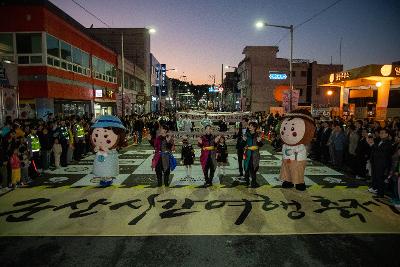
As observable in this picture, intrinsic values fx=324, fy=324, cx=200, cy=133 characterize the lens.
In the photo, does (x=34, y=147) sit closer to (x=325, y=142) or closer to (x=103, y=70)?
(x=325, y=142)

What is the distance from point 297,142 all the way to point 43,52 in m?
16.0

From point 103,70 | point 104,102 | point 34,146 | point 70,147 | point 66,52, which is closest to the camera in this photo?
point 34,146

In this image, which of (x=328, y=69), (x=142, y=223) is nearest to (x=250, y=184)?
(x=142, y=223)

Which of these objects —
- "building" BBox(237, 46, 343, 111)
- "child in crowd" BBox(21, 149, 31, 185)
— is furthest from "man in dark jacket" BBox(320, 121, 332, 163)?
"building" BBox(237, 46, 343, 111)

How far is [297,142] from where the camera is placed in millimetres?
9125

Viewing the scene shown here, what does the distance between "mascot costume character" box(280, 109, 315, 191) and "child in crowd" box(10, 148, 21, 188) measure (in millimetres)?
7498

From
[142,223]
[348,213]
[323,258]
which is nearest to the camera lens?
[323,258]

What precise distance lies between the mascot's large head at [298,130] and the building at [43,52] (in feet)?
49.5

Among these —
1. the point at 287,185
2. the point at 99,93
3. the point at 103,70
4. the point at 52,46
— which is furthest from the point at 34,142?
the point at 103,70

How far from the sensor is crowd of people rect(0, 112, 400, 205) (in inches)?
339

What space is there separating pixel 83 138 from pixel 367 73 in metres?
17.4

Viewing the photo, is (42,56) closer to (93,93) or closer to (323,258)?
(93,93)

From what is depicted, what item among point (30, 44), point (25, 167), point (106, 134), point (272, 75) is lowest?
point (25, 167)

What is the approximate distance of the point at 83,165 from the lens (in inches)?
509
